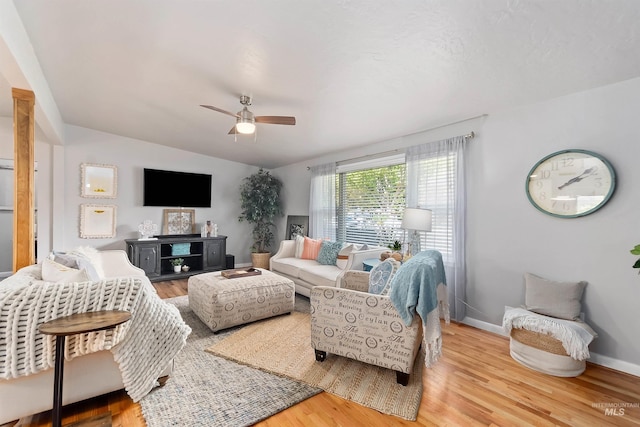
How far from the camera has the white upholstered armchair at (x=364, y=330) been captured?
1931 mm

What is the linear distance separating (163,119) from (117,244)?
2.47m

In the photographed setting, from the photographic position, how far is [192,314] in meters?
3.29

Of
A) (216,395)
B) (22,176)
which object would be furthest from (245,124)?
(216,395)

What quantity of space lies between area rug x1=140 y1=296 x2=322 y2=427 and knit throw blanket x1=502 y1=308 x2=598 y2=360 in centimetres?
176

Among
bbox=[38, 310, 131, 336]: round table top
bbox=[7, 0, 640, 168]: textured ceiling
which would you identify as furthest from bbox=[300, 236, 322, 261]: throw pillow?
bbox=[38, 310, 131, 336]: round table top

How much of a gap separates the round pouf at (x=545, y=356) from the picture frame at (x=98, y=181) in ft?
19.8

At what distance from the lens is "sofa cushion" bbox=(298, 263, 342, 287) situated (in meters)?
3.45

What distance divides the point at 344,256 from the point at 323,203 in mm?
1531

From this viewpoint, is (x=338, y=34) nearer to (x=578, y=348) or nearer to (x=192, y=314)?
(x=578, y=348)

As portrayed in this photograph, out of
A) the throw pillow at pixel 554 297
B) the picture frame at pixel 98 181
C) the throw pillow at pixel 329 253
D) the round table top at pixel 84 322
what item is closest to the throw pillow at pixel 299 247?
Answer: the throw pillow at pixel 329 253

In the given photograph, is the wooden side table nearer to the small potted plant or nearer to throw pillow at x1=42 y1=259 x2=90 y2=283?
throw pillow at x1=42 y1=259 x2=90 y2=283

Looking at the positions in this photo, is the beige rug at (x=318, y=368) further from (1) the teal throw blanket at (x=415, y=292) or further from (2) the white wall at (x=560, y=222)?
(2) the white wall at (x=560, y=222)

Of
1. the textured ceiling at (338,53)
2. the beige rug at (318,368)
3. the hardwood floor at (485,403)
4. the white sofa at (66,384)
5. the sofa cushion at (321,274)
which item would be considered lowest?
the hardwood floor at (485,403)

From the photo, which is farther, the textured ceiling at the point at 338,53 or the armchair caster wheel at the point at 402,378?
the armchair caster wheel at the point at 402,378
